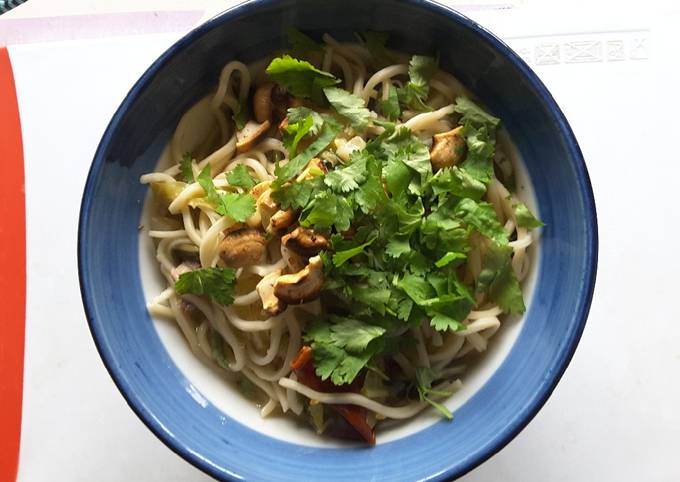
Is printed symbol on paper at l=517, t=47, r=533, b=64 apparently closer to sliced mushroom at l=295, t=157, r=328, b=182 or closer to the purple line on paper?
sliced mushroom at l=295, t=157, r=328, b=182

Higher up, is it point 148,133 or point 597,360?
point 148,133

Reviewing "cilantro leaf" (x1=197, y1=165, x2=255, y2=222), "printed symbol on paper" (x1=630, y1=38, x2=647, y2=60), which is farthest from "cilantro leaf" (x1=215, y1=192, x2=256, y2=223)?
"printed symbol on paper" (x1=630, y1=38, x2=647, y2=60)

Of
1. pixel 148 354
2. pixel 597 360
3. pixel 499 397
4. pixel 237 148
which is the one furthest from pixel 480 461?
pixel 237 148

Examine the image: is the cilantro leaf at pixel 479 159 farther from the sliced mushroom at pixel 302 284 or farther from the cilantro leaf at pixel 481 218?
the sliced mushroom at pixel 302 284

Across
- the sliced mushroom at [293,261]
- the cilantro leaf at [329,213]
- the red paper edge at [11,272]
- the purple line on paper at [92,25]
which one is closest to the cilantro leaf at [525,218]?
the cilantro leaf at [329,213]

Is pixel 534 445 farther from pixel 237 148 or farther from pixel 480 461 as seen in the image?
pixel 237 148

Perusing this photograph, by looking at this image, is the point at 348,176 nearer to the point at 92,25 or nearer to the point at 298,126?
the point at 298,126

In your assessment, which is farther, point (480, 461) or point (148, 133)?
point (148, 133)
